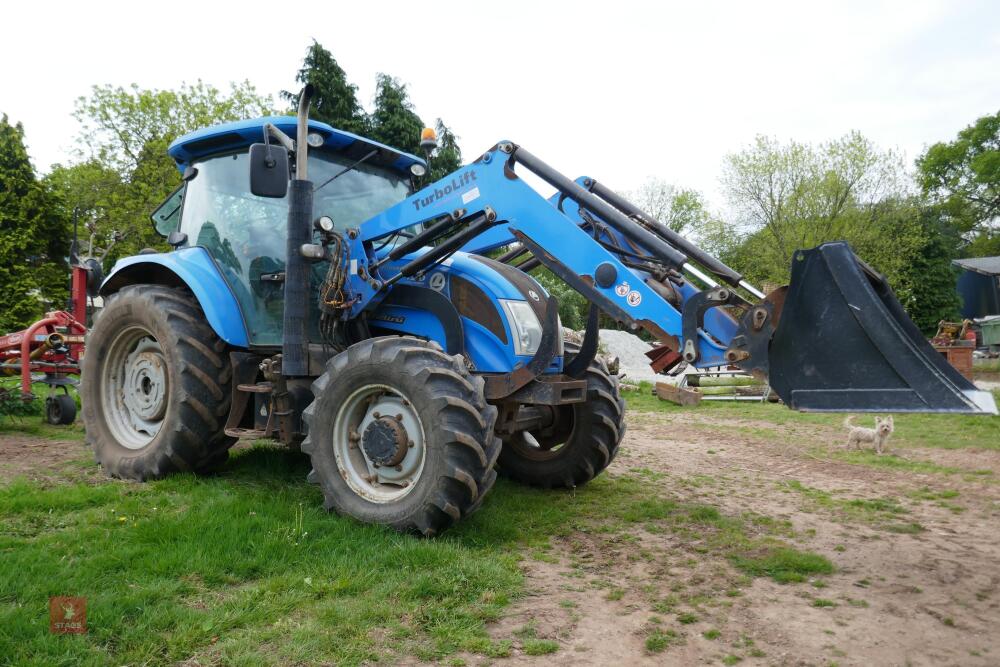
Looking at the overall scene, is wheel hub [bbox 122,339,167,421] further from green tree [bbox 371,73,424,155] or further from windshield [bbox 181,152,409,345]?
green tree [bbox 371,73,424,155]

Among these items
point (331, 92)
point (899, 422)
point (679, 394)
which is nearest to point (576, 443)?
point (899, 422)

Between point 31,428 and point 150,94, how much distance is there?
22.2 metres

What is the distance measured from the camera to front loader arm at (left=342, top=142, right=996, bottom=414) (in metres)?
3.40

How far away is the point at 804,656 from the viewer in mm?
2812

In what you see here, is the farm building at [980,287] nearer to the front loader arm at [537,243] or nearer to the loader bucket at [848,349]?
the loader bucket at [848,349]

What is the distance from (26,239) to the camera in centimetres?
1827

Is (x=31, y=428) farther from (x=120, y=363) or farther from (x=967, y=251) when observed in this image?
(x=967, y=251)

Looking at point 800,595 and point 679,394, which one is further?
point 679,394

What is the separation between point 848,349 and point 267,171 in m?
3.55

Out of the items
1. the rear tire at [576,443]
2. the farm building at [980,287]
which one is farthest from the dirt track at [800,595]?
the farm building at [980,287]

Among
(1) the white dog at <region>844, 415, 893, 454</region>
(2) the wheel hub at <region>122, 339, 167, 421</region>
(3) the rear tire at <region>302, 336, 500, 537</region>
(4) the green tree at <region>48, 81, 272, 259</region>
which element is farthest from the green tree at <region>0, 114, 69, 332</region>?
(1) the white dog at <region>844, 415, 893, 454</region>

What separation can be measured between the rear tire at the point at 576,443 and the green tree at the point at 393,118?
19652 millimetres

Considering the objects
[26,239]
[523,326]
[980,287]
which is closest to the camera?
Answer: [523,326]

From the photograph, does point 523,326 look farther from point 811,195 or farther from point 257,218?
point 811,195
